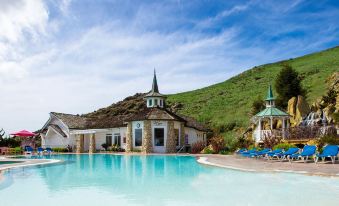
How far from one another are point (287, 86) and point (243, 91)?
27.0 meters

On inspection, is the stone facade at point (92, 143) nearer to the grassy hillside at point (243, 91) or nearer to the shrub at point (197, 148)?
the shrub at point (197, 148)

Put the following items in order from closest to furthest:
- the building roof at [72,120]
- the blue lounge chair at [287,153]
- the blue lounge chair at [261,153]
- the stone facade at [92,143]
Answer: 1. the blue lounge chair at [287,153]
2. the blue lounge chair at [261,153]
3. the stone facade at [92,143]
4. the building roof at [72,120]

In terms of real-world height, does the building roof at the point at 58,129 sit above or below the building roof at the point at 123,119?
below

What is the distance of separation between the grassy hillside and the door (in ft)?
44.9

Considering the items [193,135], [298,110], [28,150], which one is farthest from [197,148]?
[28,150]

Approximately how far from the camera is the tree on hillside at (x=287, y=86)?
3775cm

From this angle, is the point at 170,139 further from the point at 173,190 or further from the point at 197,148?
the point at 173,190

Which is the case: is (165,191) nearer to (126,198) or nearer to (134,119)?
(126,198)

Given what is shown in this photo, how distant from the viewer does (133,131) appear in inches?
1294

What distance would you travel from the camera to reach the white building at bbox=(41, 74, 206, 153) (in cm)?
3209

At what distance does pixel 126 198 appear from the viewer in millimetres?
9273

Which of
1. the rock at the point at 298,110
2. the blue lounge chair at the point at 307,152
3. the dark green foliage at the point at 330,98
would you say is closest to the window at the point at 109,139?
the rock at the point at 298,110

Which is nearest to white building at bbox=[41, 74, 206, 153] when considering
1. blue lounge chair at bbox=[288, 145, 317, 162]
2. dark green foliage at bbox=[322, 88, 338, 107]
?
dark green foliage at bbox=[322, 88, 338, 107]

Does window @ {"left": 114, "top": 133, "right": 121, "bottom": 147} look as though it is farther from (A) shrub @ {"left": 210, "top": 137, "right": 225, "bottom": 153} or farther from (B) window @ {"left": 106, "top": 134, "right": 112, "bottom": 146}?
(A) shrub @ {"left": 210, "top": 137, "right": 225, "bottom": 153}
